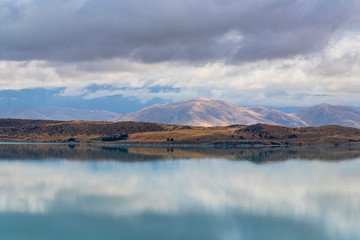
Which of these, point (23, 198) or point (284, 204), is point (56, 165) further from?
point (284, 204)

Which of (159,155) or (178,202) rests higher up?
(159,155)

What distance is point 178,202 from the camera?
62188 millimetres

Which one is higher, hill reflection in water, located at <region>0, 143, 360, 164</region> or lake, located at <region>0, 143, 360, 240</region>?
hill reflection in water, located at <region>0, 143, 360, 164</region>

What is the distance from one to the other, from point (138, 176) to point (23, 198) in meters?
30.0

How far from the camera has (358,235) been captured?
153 feet

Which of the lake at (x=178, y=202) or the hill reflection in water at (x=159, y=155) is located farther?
the hill reflection in water at (x=159, y=155)

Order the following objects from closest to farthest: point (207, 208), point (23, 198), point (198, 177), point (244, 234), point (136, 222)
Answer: point (244, 234) < point (136, 222) < point (207, 208) < point (23, 198) < point (198, 177)

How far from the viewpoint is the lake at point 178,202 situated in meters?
47.4

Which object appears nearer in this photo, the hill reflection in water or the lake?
the lake

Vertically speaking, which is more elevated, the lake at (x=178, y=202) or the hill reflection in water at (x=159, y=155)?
the hill reflection in water at (x=159, y=155)

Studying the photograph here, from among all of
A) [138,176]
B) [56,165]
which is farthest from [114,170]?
[56,165]

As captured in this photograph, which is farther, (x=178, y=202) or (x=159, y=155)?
(x=159, y=155)

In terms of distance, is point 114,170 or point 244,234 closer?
point 244,234

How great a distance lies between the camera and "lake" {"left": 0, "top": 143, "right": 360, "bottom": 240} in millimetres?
47438
